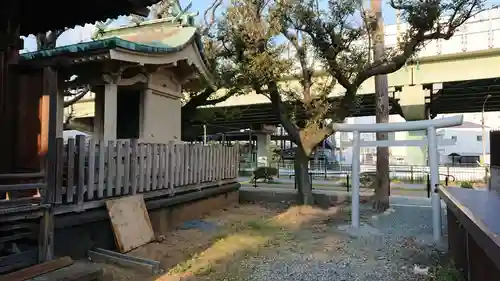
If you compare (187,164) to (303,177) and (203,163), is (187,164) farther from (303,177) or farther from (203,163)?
(303,177)

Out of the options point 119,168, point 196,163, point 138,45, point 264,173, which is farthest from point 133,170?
point 264,173

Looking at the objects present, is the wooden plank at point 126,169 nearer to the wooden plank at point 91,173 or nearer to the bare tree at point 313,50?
the wooden plank at point 91,173

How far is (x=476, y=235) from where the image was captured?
123 inches

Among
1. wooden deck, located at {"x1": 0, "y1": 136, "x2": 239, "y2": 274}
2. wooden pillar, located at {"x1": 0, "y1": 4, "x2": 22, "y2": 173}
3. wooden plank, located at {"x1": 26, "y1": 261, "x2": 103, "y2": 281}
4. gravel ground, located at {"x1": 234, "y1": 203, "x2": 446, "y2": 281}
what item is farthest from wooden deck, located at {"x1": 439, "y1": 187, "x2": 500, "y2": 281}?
wooden pillar, located at {"x1": 0, "y1": 4, "x2": 22, "y2": 173}

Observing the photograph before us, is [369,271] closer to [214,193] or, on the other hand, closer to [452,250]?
[452,250]

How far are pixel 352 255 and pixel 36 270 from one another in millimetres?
4927

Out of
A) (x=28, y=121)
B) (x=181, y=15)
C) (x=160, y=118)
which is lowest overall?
(x=28, y=121)

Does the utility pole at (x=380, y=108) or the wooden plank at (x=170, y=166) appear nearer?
the wooden plank at (x=170, y=166)

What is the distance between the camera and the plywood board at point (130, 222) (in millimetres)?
7007

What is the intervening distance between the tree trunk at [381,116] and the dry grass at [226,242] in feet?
3.89

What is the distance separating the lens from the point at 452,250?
655 centimetres

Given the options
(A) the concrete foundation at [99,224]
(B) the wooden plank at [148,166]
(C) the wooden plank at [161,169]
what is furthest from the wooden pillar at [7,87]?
(C) the wooden plank at [161,169]

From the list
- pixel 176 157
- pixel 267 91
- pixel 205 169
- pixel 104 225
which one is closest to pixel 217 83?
pixel 267 91

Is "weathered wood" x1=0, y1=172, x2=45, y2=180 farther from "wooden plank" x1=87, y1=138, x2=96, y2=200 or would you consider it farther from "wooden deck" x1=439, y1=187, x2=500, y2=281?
"wooden deck" x1=439, y1=187, x2=500, y2=281
